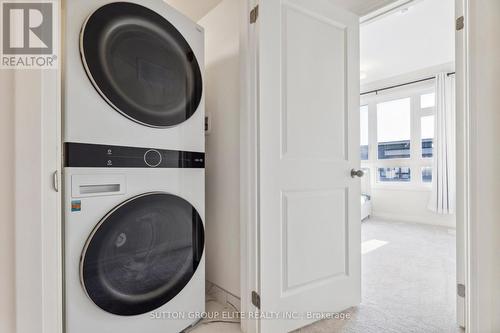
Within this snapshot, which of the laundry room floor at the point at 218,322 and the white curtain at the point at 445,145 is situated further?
the white curtain at the point at 445,145

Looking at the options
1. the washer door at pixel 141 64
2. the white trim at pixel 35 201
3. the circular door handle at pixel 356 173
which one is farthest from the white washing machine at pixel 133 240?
the circular door handle at pixel 356 173

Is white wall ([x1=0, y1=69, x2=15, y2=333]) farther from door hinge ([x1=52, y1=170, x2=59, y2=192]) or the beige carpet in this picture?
the beige carpet

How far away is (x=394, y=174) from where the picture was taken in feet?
15.4

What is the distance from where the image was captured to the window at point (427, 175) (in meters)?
4.30

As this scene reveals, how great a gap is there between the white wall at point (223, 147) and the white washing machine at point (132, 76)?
10.8 inches

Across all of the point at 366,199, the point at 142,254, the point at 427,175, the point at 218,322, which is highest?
the point at 427,175

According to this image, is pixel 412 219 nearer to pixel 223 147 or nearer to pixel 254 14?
pixel 223 147

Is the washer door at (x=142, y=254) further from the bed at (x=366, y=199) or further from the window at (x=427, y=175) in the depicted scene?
the window at (x=427, y=175)

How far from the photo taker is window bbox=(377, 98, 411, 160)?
4.51 metres

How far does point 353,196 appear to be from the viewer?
1.70 metres

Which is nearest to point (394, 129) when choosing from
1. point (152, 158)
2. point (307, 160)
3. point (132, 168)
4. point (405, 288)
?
point (405, 288)

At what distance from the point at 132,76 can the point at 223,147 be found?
751 mm
